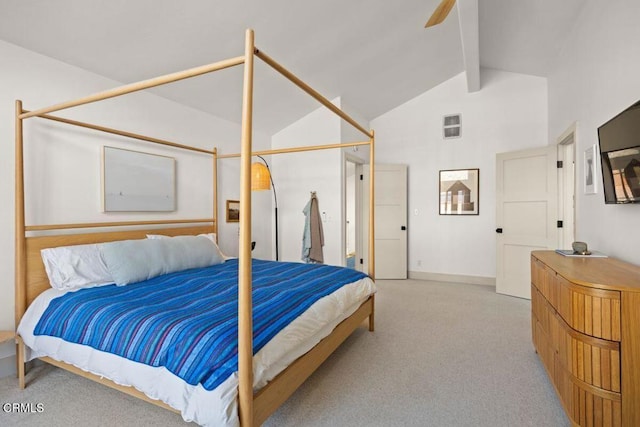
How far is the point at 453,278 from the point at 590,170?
2.93m

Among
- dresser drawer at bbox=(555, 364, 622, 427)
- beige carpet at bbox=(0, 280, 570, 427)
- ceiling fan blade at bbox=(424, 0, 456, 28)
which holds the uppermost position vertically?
ceiling fan blade at bbox=(424, 0, 456, 28)

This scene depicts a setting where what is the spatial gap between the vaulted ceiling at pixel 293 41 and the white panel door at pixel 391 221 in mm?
1332

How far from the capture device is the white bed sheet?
1.46 meters

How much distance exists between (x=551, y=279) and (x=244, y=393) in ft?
6.61

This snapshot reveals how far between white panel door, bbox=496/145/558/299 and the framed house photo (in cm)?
48

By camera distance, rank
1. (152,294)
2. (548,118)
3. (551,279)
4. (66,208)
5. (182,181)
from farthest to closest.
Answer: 1. (548,118)
2. (182,181)
3. (66,208)
4. (152,294)
5. (551,279)

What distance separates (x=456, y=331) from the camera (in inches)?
131

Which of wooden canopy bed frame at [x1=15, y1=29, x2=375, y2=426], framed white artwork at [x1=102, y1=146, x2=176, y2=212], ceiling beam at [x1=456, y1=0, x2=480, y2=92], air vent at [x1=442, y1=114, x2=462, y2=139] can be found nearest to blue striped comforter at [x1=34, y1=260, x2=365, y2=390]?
wooden canopy bed frame at [x1=15, y1=29, x2=375, y2=426]

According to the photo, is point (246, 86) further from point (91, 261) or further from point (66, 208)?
point (66, 208)

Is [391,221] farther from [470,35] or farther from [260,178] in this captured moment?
[470,35]

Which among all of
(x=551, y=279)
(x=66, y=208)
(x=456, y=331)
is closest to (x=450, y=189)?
(x=456, y=331)

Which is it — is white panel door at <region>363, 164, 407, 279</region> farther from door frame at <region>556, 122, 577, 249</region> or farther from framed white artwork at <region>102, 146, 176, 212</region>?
framed white artwork at <region>102, 146, 176, 212</region>

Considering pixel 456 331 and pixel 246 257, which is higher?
pixel 246 257

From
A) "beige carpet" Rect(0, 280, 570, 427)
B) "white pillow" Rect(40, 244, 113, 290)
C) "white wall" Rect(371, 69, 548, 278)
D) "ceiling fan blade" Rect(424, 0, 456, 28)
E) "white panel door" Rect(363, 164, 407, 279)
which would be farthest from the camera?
"white panel door" Rect(363, 164, 407, 279)
